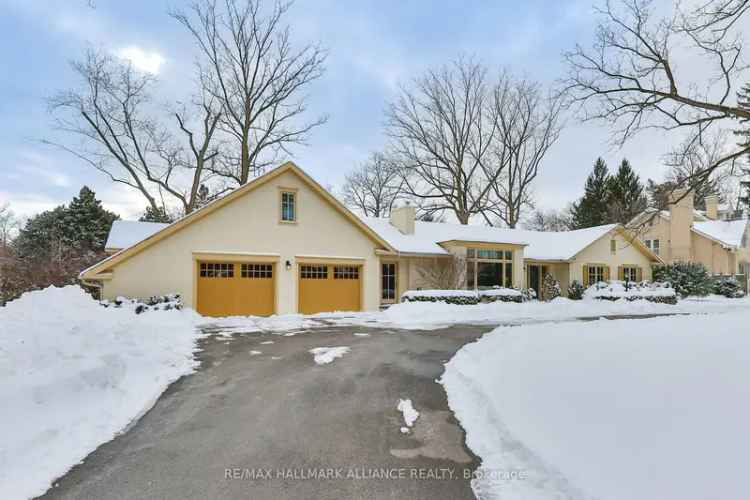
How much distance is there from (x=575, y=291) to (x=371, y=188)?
21372 millimetres

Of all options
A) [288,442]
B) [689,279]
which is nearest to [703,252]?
[689,279]

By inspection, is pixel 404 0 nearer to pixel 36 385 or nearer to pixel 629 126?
pixel 629 126

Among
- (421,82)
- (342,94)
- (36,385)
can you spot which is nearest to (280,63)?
(342,94)

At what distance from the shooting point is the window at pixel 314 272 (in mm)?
18141

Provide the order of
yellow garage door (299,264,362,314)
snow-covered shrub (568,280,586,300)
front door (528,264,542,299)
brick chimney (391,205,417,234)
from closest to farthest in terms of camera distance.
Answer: yellow garage door (299,264,362,314) → brick chimney (391,205,417,234) → snow-covered shrub (568,280,586,300) → front door (528,264,542,299)

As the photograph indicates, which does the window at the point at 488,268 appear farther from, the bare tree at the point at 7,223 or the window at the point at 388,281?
the bare tree at the point at 7,223

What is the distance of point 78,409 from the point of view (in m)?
5.55

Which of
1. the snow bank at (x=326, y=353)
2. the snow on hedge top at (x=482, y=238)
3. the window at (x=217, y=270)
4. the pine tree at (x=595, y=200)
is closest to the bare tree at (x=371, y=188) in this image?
the snow on hedge top at (x=482, y=238)

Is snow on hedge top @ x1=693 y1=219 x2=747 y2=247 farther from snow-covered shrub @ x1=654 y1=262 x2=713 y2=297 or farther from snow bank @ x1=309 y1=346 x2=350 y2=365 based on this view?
snow bank @ x1=309 y1=346 x2=350 y2=365

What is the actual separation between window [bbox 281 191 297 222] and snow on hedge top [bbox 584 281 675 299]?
16022mm

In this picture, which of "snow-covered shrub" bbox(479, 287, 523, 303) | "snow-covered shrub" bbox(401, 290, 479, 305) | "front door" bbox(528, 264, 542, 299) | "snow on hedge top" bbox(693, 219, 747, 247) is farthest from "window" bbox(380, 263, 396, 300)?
"snow on hedge top" bbox(693, 219, 747, 247)

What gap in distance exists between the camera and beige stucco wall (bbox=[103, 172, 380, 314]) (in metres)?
15.4

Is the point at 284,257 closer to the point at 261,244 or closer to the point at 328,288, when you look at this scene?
the point at 261,244

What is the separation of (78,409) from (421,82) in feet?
113
